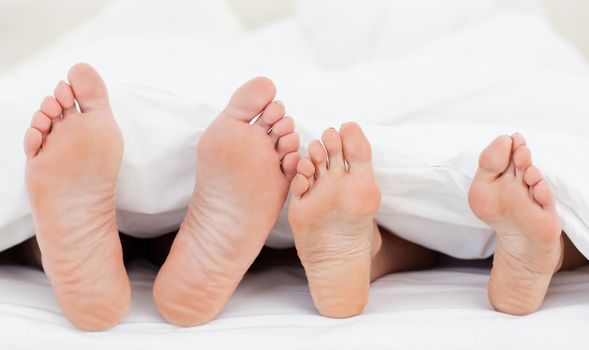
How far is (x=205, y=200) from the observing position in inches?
31.2

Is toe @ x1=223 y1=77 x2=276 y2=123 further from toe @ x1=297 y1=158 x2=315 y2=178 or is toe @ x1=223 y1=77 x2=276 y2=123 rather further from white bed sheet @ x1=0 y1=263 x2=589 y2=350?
white bed sheet @ x1=0 y1=263 x2=589 y2=350

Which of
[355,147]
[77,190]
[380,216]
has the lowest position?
[380,216]

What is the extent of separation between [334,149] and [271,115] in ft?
0.24

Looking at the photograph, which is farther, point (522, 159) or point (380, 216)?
point (380, 216)

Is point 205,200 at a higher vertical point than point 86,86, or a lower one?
lower

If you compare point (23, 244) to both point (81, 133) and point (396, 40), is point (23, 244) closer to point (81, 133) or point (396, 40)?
point (81, 133)

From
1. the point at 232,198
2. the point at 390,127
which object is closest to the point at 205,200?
the point at 232,198

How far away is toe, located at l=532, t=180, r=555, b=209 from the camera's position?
711mm

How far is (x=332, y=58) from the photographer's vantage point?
5.51ft

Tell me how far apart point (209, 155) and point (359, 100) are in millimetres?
296

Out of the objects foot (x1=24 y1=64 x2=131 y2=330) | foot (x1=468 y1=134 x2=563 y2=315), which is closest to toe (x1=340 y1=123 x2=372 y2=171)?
foot (x1=468 y1=134 x2=563 y2=315)

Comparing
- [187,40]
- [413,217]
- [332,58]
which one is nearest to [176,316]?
[413,217]

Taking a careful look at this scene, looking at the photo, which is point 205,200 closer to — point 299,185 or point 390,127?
point 299,185

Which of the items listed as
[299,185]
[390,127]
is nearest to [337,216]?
[299,185]
